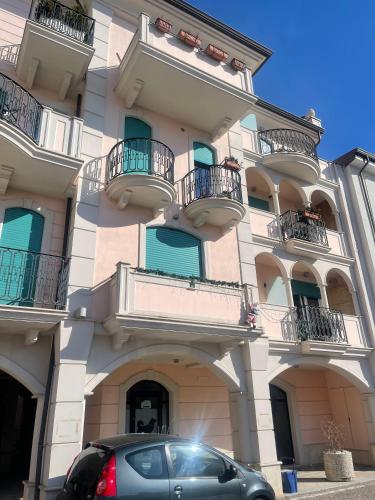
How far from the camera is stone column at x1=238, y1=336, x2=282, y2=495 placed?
9.33m

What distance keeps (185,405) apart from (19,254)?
6.30 m

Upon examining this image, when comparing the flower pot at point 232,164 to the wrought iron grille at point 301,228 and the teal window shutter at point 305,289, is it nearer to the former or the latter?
the wrought iron grille at point 301,228

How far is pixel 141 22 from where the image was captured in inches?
437

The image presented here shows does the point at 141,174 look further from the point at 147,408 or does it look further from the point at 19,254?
the point at 147,408

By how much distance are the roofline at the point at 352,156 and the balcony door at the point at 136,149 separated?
383 inches

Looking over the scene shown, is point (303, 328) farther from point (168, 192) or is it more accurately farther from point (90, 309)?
point (90, 309)

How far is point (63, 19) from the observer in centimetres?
1097

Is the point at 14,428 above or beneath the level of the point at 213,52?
beneath

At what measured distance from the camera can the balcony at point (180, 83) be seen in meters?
11.0

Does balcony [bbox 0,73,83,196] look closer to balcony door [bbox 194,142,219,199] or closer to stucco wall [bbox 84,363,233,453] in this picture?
balcony door [bbox 194,142,219,199]

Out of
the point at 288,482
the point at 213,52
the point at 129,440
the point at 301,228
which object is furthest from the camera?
the point at 301,228

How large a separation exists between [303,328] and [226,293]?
4014 mm

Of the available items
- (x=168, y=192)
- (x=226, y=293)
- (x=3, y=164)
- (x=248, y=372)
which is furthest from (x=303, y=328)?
(x=3, y=164)

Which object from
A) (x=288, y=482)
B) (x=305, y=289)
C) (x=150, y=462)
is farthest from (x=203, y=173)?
(x=288, y=482)
